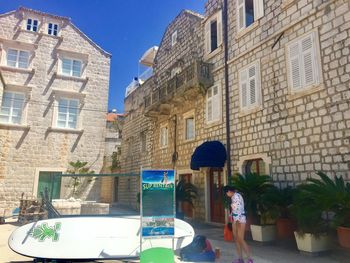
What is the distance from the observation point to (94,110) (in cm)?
1948

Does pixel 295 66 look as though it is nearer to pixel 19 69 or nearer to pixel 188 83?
pixel 188 83

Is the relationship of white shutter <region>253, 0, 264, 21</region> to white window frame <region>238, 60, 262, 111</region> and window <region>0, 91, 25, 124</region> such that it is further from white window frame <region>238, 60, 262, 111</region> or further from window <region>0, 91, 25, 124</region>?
window <region>0, 91, 25, 124</region>

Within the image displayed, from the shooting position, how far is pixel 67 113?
18797 millimetres

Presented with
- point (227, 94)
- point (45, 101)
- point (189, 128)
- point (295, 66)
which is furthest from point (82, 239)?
point (45, 101)

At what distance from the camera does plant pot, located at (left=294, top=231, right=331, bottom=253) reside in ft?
23.2

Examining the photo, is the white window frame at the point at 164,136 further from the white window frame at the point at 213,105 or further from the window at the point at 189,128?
the white window frame at the point at 213,105

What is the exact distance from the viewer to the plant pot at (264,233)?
8.58 metres

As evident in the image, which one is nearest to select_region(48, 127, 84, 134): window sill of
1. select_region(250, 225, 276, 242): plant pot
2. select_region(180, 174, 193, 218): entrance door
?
select_region(180, 174, 193, 218): entrance door

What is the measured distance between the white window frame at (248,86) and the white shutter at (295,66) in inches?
55.3

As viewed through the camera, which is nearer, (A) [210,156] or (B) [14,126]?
(A) [210,156]

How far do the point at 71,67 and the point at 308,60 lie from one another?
15217 mm

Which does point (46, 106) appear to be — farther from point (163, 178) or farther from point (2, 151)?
point (163, 178)

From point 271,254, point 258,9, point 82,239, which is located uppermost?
point 258,9

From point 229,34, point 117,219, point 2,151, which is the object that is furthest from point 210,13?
point 2,151
